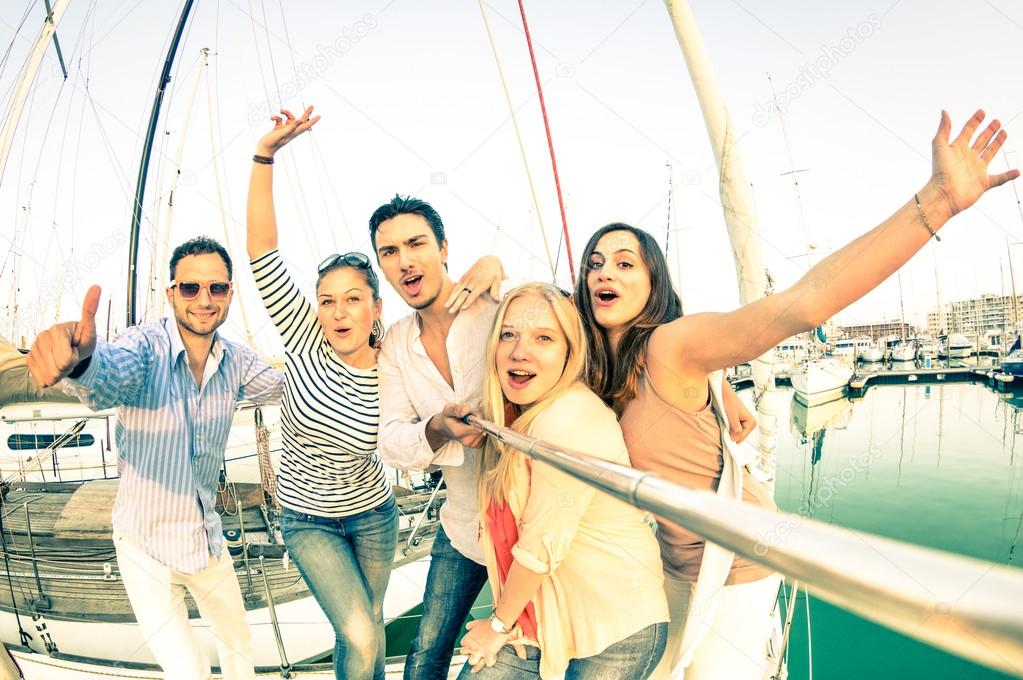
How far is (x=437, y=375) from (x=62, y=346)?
112 cm

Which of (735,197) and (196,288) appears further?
(735,197)

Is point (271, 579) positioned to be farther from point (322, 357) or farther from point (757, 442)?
point (757, 442)

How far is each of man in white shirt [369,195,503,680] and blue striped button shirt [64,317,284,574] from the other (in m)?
0.82

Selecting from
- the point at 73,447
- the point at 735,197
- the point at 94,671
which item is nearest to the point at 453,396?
the point at 735,197

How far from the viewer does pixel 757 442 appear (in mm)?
2590

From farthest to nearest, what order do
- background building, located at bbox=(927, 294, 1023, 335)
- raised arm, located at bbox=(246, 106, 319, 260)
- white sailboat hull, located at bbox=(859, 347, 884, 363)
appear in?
white sailboat hull, located at bbox=(859, 347, 884, 363) < background building, located at bbox=(927, 294, 1023, 335) < raised arm, located at bbox=(246, 106, 319, 260)

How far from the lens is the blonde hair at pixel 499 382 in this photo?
61.3 inches

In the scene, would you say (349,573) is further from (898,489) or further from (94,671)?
(898,489)

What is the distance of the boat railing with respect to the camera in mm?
329

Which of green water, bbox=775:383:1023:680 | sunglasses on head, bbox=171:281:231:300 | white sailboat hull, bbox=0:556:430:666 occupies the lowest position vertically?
green water, bbox=775:383:1023:680

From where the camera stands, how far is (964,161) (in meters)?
1.11

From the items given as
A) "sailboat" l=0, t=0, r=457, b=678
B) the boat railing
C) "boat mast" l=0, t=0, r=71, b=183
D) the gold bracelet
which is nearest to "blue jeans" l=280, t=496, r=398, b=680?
the boat railing

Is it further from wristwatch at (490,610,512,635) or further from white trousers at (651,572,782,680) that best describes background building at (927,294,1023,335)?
wristwatch at (490,610,512,635)

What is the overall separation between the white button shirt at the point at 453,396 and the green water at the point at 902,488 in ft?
20.4
